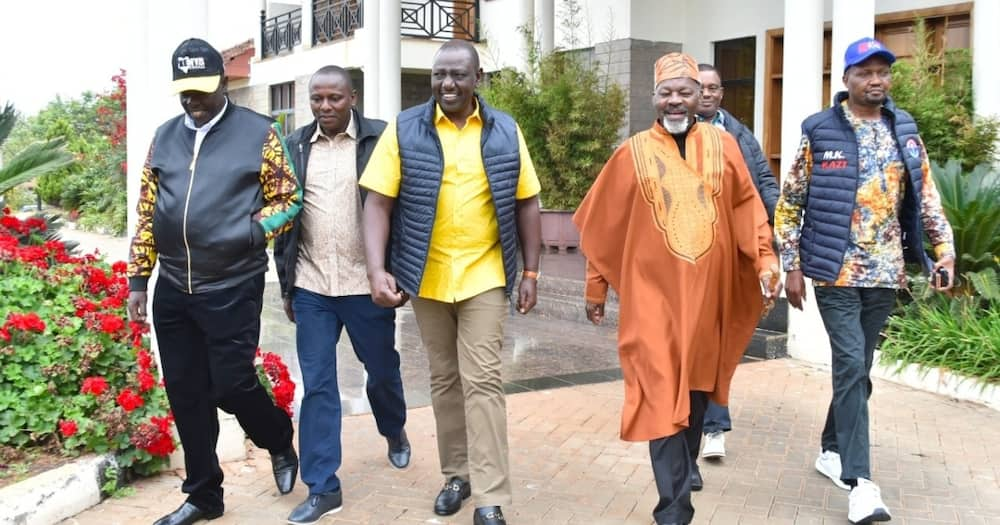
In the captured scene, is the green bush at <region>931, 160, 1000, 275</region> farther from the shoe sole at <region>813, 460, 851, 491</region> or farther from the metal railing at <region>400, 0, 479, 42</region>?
the metal railing at <region>400, 0, 479, 42</region>

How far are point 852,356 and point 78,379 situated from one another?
3.63 m

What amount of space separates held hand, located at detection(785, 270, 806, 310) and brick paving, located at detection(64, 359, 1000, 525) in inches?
36.9

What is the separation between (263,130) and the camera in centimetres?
406

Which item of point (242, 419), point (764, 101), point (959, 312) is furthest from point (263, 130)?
point (764, 101)

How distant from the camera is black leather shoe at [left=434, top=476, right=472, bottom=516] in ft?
14.1

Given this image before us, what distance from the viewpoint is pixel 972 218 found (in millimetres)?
6969

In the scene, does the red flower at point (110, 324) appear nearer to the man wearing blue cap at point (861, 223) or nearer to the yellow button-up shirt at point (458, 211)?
the yellow button-up shirt at point (458, 211)

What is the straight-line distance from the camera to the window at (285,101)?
21922mm

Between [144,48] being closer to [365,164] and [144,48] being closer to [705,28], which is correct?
[365,164]

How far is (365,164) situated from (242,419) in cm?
126

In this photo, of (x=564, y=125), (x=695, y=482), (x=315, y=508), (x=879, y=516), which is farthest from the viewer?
(x=564, y=125)

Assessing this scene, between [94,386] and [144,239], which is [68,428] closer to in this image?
[94,386]

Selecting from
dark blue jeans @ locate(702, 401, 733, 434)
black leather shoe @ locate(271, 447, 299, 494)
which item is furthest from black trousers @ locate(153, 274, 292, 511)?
dark blue jeans @ locate(702, 401, 733, 434)

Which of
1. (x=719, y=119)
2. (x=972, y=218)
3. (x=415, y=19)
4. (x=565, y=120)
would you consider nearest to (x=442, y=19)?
(x=415, y=19)
